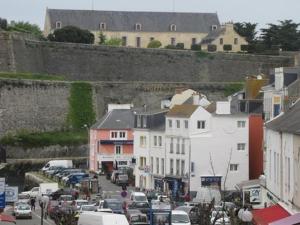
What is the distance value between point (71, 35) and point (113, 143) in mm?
27721

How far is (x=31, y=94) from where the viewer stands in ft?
269

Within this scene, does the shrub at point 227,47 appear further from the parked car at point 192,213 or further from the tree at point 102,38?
the parked car at point 192,213

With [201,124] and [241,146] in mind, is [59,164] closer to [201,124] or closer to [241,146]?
[201,124]

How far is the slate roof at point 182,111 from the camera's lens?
55.3m

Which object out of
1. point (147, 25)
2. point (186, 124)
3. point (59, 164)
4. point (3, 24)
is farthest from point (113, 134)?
point (147, 25)

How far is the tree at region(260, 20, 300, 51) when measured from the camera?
108 meters

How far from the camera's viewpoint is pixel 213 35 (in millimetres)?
109875

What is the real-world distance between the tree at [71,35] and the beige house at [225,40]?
515 inches

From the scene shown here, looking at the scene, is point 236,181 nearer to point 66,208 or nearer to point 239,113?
point 239,113

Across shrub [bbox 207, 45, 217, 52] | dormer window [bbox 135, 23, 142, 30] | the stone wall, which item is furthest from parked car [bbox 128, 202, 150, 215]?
dormer window [bbox 135, 23, 142, 30]

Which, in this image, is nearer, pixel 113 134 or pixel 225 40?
pixel 113 134

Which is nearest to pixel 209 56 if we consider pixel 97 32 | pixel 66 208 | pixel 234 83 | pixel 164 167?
pixel 234 83

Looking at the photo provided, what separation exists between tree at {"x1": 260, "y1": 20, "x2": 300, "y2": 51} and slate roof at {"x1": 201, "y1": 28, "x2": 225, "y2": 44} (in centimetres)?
417

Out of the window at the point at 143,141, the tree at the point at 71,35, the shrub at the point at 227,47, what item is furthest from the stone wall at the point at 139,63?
the window at the point at 143,141
